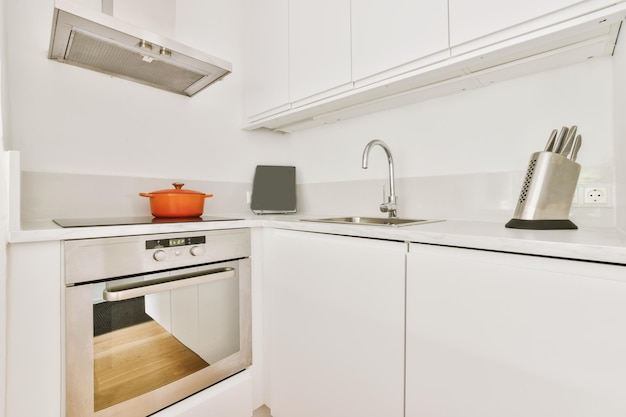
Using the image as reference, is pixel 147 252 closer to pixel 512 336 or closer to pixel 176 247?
pixel 176 247

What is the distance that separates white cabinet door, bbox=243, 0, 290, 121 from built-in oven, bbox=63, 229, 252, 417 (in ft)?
2.77

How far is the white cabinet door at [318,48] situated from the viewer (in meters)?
1.43

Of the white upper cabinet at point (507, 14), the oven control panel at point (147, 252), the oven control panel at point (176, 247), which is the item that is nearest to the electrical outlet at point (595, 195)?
the white upper cabinet at point (507, 14)

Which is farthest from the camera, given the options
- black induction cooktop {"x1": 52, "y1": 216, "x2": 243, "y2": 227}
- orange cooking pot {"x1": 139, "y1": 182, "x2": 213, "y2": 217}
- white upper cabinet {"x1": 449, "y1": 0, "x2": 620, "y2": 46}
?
orange cooking pot {"x1": 139, "y1": 182, "x2": 213, "y2": 217}

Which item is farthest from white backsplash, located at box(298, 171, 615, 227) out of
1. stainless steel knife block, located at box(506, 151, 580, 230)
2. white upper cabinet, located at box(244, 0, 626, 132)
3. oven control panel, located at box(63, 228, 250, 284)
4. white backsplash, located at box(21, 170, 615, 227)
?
oven control panel, located at box(63, 228, 250, 284)

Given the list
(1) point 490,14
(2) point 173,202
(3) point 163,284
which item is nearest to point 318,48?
(1) point 490,14

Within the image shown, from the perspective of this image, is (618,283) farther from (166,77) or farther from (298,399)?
(166,77)

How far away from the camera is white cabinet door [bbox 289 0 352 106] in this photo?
4.70 feet

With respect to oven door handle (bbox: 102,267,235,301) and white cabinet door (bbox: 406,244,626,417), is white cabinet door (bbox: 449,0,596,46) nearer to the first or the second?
white cabinet door (bbox: 406,244,626,417)

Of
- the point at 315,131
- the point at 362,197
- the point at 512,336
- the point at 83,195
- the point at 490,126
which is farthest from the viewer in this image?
the point at 315,131

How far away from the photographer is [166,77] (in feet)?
5.22

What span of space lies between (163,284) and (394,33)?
4.35ft

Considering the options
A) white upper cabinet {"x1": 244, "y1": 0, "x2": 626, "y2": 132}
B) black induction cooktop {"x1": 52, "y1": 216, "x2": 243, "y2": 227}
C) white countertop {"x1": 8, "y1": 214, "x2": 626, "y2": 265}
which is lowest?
white countertop {"x1": 8, "y1": 214, "x2": 626, "y2": 265}

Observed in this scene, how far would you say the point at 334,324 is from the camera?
3.77 feet
